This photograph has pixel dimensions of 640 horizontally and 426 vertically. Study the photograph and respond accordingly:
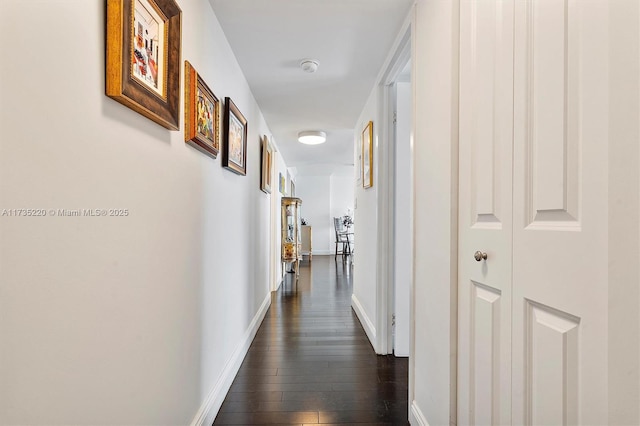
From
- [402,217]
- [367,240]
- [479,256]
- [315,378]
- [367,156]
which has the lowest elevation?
[315,378]

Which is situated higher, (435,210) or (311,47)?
(311,47)

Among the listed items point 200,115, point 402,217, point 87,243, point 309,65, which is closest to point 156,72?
point 200,115

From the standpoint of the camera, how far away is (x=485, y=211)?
1041 millimetres

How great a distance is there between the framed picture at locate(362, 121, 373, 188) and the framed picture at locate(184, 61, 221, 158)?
146 centimetres

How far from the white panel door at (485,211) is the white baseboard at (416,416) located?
1.22ft

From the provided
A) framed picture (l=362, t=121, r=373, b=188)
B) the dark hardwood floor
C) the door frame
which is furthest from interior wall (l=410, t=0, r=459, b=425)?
framed picture (l=362, t=121, r=373, b=188)

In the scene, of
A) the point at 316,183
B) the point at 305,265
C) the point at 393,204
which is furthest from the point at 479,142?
the point at 316,183

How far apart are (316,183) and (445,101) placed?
27.0ft

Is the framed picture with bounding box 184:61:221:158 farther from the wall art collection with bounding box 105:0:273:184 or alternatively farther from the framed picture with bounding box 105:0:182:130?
the framed picture with bounding box 105:0:182:130

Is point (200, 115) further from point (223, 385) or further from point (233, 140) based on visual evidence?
point (223, 385)

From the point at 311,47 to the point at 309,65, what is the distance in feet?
0.69

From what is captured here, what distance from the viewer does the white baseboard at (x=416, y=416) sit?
150 cm

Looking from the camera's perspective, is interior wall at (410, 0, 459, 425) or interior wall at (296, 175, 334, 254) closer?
interior wall at (410, 0, 459, 425)

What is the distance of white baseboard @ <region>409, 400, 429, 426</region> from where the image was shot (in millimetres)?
1501
